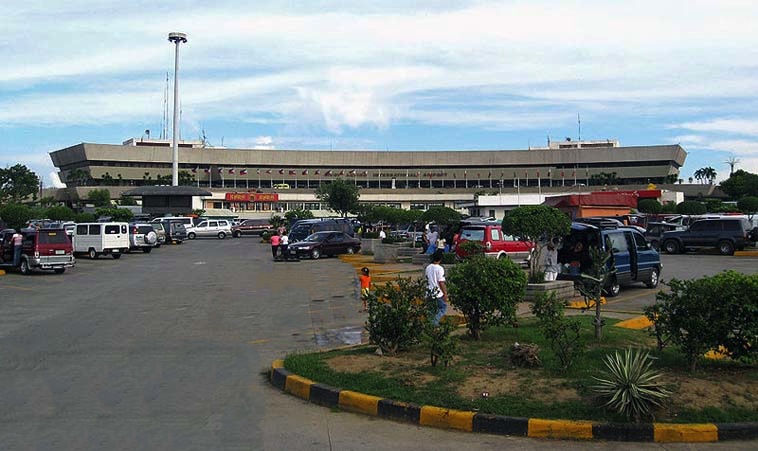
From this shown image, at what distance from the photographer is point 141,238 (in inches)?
1704

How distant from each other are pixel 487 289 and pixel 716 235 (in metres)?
28.1

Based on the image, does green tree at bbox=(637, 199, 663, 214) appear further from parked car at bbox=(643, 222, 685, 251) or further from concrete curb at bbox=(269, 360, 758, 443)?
concrete curb at bbox=(269, 360, 758, 443)

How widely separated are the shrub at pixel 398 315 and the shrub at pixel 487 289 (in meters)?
0.60

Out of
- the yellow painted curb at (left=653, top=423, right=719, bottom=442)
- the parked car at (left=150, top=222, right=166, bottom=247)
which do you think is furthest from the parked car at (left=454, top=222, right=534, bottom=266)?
the parked car at (left=150, top=222, right=166, bottom=247)

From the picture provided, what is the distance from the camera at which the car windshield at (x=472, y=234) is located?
2572cm

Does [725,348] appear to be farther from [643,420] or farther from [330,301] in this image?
[330,301]

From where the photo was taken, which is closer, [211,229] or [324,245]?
[324,245]

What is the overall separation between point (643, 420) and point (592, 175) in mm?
111247

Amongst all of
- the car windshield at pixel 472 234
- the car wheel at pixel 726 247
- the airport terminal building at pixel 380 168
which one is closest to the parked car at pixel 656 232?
the car wheel at pixel 726 247

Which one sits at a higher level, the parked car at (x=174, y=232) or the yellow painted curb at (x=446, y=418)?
the parked car at (x=174, y=232)

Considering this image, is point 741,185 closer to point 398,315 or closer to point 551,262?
point 551,262

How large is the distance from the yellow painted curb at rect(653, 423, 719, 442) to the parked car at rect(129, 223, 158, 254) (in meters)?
39.3

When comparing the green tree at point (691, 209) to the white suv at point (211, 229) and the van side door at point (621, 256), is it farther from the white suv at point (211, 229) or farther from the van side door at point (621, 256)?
the van side door at point (621, 256)

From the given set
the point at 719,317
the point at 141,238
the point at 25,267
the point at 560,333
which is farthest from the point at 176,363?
the point at 141,238
